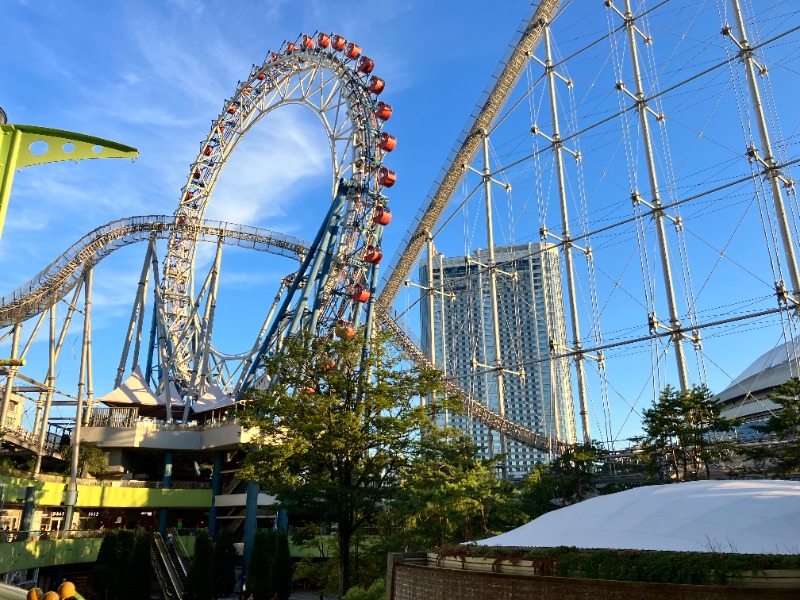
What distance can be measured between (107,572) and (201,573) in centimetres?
333

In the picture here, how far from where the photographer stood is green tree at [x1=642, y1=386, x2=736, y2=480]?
19.4 meters

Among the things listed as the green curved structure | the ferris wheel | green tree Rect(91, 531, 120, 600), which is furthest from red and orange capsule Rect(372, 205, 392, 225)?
the green curved structure

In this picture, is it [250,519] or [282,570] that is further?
[250,519]

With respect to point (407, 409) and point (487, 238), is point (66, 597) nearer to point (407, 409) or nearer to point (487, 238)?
point (407, 409)

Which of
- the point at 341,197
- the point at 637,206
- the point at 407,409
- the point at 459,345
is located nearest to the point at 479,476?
the point at 407,409

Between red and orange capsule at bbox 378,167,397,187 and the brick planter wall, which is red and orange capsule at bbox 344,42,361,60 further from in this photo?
the brick planter wall

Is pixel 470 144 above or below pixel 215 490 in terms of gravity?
above

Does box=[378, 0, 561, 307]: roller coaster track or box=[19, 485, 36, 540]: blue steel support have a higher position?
box=[378, 0, 561, 307]: roller coaster track

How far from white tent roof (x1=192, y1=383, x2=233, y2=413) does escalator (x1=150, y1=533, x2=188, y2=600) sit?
28.6ft

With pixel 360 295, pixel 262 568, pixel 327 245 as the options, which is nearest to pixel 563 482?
pixel 262 568

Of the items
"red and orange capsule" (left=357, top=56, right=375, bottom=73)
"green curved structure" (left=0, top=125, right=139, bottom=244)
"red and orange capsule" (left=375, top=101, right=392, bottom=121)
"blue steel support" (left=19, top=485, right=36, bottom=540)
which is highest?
"red and orange capsule" (left=357, top=56, right=375, bottom=73)

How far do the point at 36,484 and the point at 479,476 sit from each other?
18827mm

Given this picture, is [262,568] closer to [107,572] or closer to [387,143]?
[107,572]

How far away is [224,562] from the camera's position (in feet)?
87.6
